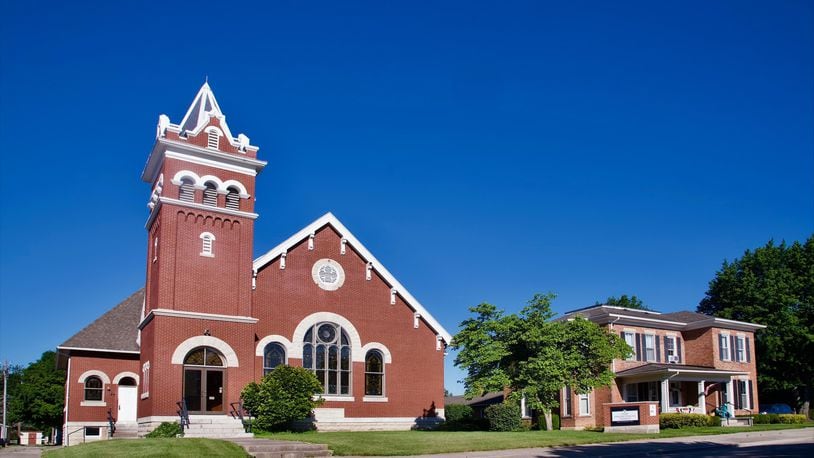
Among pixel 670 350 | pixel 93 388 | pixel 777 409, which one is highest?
pixel 670 350

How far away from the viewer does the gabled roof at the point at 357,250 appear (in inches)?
1275

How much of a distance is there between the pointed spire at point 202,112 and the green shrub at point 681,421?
24284mm

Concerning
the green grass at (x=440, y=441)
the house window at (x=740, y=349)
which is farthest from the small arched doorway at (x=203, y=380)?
the house window at (x=740, y=349)

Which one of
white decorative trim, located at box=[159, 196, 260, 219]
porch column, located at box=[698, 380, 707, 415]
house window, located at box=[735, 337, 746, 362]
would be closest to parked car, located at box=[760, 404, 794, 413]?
house window, located at box=[735, 337, 746, 362]

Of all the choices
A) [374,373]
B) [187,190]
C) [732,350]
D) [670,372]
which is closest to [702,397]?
[732,350]

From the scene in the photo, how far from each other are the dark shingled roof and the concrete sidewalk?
1791 cm

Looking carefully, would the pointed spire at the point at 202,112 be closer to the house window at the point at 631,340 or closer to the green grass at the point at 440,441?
the green grass at the point at 440,441

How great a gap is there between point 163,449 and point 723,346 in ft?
124

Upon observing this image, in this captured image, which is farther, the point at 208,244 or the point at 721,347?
the point at 721,347

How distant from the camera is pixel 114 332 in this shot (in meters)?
34.2

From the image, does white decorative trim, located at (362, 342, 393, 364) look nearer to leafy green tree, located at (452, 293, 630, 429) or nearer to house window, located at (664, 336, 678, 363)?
leafy green tree, located at (452, 293, 630, 429)

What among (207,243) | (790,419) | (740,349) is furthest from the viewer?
(740,349)

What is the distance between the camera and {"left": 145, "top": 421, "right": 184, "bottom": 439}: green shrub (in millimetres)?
26422

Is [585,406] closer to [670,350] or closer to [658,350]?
[658,350]
